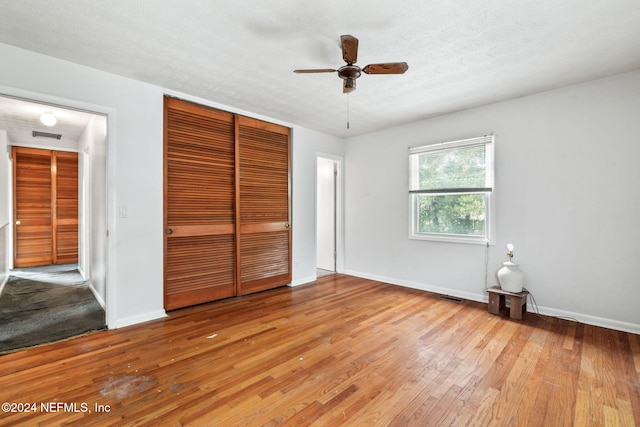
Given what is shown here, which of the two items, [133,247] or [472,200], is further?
[472,200]

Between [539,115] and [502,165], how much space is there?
25.8 inches

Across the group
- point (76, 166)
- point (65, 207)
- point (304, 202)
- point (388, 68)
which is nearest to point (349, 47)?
point (388, 68)

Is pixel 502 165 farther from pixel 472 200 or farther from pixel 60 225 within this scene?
pixel 60 225

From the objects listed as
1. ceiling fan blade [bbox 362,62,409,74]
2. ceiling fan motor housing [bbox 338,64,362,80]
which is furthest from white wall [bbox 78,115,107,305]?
ceiling fan blade [bbox 362,62,409,74]

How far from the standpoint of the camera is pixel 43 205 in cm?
606

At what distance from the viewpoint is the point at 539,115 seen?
10.9 feet

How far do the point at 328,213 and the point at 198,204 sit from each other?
2.68 meters

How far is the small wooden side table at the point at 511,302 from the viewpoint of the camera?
3.18m

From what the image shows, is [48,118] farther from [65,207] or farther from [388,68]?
[388,68]

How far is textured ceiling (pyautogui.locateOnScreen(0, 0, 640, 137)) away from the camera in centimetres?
192

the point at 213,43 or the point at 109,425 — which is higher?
the point at 213,43

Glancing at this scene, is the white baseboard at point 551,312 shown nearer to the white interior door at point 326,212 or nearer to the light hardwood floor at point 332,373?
the light hardwood floor at point 332,373

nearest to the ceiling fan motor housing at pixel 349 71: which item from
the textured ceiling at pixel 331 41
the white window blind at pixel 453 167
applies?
the textured ceiling at pixel 331 41

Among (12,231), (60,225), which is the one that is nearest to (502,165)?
(60,225)
